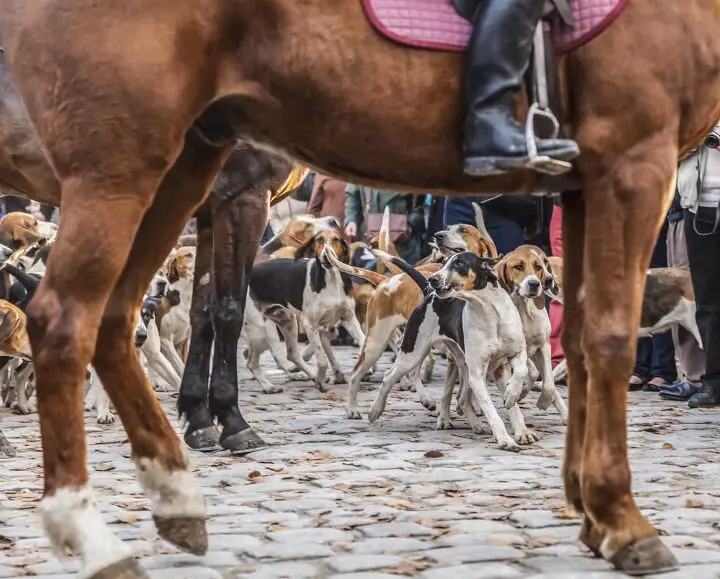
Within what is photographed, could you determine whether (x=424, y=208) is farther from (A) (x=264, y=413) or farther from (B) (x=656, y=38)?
(B) (x=656, y=38)

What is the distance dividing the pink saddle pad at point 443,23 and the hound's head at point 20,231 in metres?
8.13

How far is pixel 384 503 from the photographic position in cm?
620

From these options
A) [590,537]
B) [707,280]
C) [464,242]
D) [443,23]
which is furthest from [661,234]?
[443,23]

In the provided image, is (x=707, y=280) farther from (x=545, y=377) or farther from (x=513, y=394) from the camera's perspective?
(x=513, y=394)

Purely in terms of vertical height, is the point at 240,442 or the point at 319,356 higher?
the point at 240,442

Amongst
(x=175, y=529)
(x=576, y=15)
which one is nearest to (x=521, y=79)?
(x=576, y=15)

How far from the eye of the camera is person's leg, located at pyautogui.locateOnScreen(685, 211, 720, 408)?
10.8 metres

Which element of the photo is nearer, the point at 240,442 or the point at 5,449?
the point at 240,442

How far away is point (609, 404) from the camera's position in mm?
4672

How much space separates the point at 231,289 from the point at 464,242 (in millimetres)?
3553

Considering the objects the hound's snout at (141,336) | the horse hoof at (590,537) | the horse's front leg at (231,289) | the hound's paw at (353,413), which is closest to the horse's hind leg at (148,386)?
the horse hoof at (590,537)

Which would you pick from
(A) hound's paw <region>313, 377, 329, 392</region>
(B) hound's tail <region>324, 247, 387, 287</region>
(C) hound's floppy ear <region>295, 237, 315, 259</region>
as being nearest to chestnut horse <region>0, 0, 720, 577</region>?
(B) hound's tail <region>324, 247, 387, 287</region>

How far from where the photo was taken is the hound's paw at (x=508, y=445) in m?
8.54

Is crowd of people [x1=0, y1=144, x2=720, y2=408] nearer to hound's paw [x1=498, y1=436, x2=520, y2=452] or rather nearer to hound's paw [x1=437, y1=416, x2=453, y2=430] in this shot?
hound's paw [x1=498, y1=436, x2=520, y2=452]
